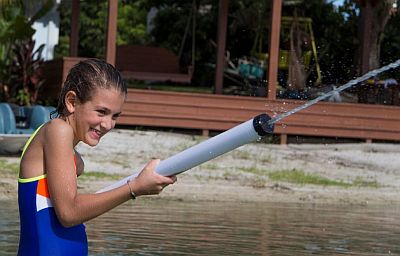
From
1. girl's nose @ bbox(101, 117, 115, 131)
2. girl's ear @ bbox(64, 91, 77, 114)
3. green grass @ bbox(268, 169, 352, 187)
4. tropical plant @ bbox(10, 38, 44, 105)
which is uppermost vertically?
girl's ear @ bbox(64, 91, 77, 114)

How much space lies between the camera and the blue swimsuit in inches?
121

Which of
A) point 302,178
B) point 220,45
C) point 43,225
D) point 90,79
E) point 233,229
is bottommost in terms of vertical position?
point 302,178

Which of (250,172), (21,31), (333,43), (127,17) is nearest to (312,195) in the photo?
(250,172)

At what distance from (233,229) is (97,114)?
6867 millimetres

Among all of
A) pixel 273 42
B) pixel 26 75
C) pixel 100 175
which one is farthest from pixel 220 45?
pixel 100 175

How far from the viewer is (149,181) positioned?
295 centimetres

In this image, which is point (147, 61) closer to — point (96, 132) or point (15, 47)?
point (15, 47)

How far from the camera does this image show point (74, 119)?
10.1 feet

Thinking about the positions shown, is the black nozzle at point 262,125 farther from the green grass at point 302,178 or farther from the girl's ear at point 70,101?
the green grass at point 302,178

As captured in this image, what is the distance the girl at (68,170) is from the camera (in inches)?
118

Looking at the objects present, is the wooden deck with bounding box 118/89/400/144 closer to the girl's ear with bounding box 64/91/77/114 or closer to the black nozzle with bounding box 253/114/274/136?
the girl's ear with bounding box 64/91/77/114

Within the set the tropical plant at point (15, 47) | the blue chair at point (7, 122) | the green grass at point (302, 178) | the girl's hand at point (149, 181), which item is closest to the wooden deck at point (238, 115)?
the tropical plant at point (15, 47)

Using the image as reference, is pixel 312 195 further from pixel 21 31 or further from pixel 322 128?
pixel 21 31

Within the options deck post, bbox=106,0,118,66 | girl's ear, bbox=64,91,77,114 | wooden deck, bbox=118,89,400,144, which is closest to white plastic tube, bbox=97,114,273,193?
girl's ear, bbox=64,91,77,114
